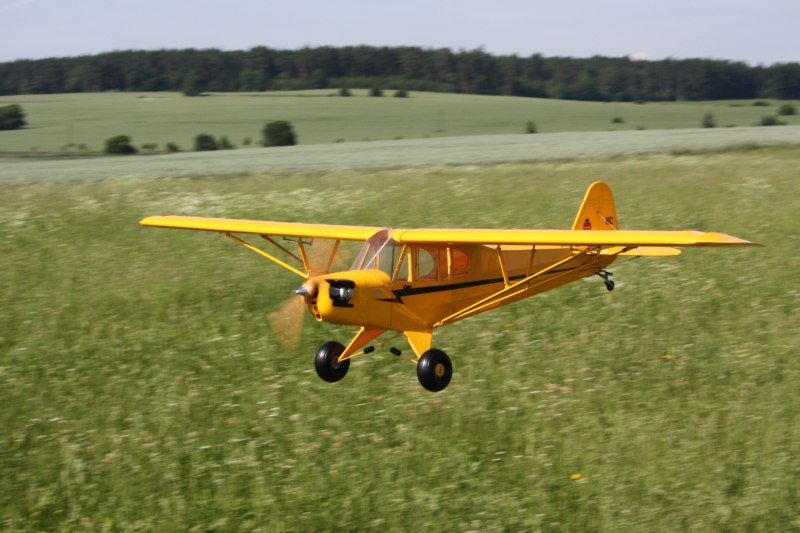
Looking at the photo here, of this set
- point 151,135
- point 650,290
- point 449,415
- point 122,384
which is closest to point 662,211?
point 650,290

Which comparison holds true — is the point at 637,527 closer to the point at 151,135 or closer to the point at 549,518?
the point at 549,518

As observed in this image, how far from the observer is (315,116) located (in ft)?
283

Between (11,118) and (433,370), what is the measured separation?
73357 mm

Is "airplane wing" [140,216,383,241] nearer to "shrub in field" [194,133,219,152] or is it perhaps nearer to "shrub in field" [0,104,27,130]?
"shrub in field" [194,133,219,152]

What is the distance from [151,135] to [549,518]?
2532 inches

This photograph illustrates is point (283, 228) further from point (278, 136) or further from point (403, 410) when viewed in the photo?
point (278, 136)

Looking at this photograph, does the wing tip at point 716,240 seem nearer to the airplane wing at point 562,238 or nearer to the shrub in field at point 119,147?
the airplane wing at point 562,238

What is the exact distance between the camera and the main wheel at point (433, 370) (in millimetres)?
9953

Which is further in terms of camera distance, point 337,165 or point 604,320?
point 337,165

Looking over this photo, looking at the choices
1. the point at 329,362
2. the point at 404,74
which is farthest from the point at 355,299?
the point at 404,74

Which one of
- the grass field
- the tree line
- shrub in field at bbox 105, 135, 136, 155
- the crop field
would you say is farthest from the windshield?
the tree line

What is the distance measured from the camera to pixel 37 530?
10.6 metres

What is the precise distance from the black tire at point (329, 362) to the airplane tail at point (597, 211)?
531 cm

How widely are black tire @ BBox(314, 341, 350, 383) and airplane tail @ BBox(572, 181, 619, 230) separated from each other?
5.31 meters
